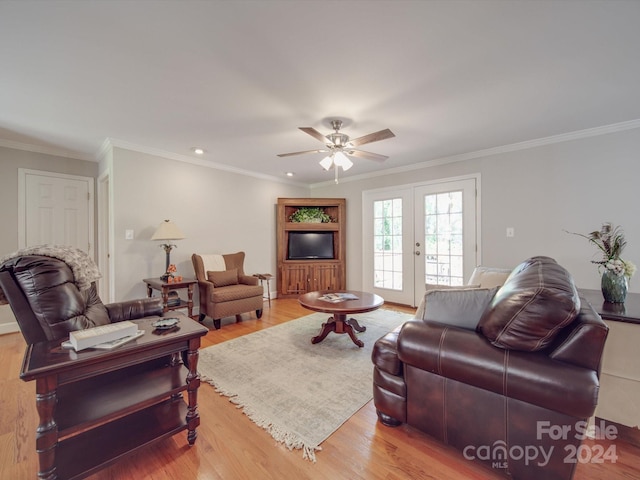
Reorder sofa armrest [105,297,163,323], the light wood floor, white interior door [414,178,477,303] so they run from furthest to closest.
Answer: white interior door [414,178,477,303], sofa armrest [105,297,163,323], the light wood floor

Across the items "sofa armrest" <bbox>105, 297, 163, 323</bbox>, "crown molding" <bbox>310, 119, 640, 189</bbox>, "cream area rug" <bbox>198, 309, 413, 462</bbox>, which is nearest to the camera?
"cream area rug" <bbox>198, 309, 413, 462</bbox>

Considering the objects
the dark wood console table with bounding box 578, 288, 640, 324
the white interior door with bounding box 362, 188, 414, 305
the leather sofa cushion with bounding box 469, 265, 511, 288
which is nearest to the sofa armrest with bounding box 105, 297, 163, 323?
the leather sofa cushion with bounding box 469, 265, 511, 288

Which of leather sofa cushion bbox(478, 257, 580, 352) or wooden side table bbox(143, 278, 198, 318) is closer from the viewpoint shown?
leather sofa cushion bbox(478, 257, 580, 352)

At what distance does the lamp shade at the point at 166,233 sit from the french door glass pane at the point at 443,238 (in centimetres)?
364

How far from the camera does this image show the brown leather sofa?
1087 mm

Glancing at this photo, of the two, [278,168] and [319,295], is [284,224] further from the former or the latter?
[319,295]

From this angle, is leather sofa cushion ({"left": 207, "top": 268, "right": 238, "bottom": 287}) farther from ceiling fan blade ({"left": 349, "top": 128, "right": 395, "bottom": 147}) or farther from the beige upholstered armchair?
ceiling fan blade ({"left": 349, "top": 128, "right": 395, "bottom": 147})

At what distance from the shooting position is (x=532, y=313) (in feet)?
3.76

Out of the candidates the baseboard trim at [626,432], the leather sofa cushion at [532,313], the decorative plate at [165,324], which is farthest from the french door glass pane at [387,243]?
the decorative plate at [165,324]

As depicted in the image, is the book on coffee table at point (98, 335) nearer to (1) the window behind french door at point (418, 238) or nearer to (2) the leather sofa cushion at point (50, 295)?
(2) the leather sofa cushion at point (50, 295)

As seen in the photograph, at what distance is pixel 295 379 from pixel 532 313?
1.74 metres

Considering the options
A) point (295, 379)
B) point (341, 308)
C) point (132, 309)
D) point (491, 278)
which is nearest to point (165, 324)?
point (132, 309)

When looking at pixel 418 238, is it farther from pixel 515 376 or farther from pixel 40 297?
pixel 40 297

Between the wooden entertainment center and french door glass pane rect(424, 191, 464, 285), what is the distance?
63.0 inches
